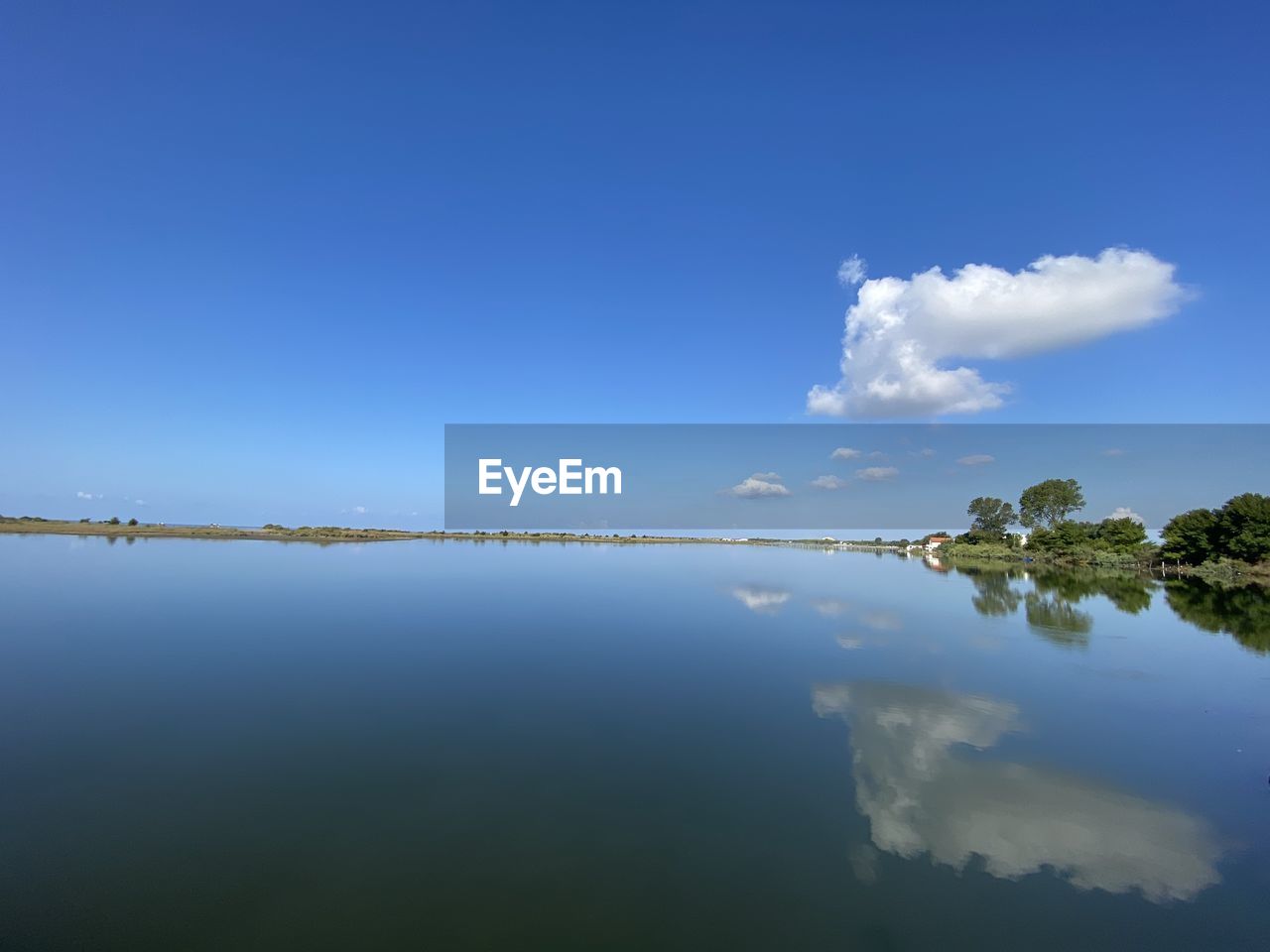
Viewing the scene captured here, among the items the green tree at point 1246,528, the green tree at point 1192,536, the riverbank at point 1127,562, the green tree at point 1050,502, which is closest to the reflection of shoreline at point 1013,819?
the riverbank at point 1127,562

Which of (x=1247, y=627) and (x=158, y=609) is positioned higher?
(x=158, y=609)

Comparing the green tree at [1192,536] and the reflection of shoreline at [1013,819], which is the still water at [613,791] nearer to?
the reflection of shoreline at [1013,819]

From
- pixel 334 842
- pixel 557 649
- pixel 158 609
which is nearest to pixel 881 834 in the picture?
pixel 334 842

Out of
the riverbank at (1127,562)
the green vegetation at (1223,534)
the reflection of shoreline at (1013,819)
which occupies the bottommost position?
the riverbank at (1127,562)

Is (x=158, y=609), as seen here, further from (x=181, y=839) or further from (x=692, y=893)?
(x=692, y=893)

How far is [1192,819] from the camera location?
5.96 metres

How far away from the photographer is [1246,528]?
37.2 m

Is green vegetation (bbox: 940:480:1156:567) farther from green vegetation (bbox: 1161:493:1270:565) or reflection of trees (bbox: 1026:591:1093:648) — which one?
reflection of trees (bbox: 1026:591:1093:648)

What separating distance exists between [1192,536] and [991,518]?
3925cm

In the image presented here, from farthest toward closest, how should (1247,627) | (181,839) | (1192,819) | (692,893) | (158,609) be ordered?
(1247,627) < (158,609) < (1192,819) < (181,839) < (692,893)

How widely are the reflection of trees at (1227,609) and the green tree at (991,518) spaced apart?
47996 mm

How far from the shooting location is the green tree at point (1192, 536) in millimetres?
41781

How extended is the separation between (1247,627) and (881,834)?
901 inches

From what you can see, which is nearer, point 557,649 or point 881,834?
point 881,834
